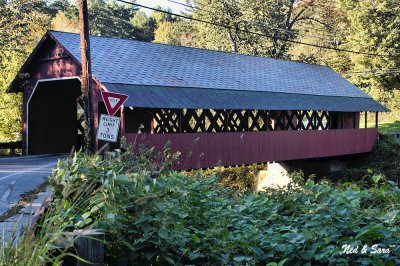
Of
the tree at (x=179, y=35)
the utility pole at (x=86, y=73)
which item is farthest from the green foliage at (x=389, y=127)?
the utility pole at (x=86, y=73)

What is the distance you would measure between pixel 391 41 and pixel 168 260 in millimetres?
36569

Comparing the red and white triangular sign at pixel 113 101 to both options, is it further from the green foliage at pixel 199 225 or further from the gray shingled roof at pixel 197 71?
the green foliage at pixel 199 225

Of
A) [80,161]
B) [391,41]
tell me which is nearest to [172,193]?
[80,161]

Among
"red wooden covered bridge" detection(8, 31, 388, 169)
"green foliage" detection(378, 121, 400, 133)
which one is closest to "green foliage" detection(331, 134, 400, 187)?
"red wooden covered bridge" detection(8, 31, 388, 169)

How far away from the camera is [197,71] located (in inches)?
814

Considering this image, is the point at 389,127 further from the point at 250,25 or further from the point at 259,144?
the point at 259,144

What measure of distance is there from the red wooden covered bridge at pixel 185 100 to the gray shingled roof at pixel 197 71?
58 millimetres

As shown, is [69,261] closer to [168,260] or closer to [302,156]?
[168,260]

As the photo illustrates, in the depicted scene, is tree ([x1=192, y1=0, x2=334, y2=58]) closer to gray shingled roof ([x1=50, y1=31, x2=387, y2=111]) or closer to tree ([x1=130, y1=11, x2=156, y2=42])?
gray shingled roof ([x1=50, y1=31, x2=387, y2=111])

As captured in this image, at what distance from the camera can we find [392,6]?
119ft

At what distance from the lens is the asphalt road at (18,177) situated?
943cm

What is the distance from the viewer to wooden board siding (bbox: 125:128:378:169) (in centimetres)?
1668

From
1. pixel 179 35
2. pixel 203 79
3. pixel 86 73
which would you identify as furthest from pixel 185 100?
pixel 179 35

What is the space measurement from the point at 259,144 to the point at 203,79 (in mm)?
3258
